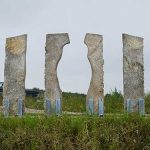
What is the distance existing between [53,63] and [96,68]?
3.15ft

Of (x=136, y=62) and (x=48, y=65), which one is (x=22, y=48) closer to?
(x=48, y=65)

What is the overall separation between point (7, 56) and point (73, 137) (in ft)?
16.0

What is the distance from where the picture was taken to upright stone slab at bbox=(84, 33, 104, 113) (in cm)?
1203

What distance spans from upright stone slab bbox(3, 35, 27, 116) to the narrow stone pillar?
548 millimetres

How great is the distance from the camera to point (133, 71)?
1218cm

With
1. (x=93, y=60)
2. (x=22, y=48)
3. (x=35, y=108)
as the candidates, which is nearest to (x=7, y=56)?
(x=22, y=48)

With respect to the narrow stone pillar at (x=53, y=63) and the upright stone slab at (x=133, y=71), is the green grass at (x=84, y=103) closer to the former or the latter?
the upright stone slab at (x=133, y=71)

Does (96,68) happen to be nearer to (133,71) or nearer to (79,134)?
(133,71)

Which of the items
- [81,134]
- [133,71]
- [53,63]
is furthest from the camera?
[133,71]

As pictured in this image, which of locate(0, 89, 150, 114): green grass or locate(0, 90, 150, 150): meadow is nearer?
locate(0, 90, 150, 150): meadow

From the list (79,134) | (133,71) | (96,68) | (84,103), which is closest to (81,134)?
(79,134)

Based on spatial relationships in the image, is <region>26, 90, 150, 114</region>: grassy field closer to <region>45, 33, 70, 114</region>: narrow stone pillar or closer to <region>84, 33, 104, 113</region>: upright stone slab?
<region>84, 33, 104, 113</region>: upright stone slab

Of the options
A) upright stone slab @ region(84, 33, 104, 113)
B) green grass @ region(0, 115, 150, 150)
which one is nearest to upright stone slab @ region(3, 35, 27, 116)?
upright stone slab @ region(84, 33, 104, 113)

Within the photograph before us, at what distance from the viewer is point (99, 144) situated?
7.56 meters
